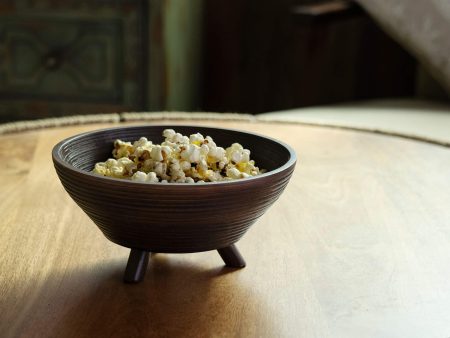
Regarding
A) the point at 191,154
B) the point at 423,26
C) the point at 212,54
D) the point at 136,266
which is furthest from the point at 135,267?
the point at 212,54

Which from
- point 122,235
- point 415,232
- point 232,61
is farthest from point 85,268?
point 232,61

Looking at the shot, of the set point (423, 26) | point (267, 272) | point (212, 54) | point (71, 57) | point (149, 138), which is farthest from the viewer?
point (212, 54)

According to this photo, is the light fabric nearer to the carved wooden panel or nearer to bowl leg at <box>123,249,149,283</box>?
the carved wooden panel

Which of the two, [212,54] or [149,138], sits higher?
[149,138]

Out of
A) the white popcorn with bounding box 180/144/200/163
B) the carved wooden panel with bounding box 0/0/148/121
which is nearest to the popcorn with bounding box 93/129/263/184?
the white popcorn with bounding box 180/144/200/163

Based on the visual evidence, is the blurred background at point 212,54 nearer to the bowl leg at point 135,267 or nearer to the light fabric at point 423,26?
the light fabric at point 423,26

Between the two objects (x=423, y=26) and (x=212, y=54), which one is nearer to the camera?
(x=423, y=26)

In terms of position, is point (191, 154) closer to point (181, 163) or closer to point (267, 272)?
point (181, 163)
